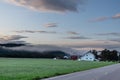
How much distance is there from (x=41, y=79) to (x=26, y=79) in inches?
46.4

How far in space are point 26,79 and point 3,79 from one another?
1.67 metres

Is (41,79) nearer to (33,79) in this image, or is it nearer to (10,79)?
(33,79)

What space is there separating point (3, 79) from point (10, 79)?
63cm

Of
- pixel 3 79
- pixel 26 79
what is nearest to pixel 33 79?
pixel 26 79

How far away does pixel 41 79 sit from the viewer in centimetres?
2545

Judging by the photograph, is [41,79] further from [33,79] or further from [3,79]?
[3,79]

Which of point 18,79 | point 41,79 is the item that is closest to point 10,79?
point 18,79

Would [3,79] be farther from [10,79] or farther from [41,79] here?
[41,79]

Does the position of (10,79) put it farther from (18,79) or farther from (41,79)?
(41,79)

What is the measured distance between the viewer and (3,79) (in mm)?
24391

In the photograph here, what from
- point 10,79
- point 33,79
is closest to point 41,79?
point 33,79

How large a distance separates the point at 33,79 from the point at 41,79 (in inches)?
24.4

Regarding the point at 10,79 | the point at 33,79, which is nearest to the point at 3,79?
the point at 10,79
